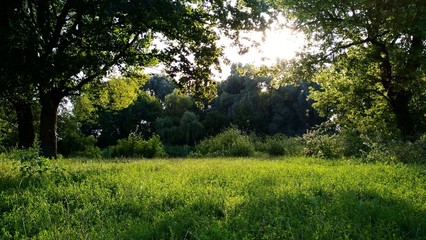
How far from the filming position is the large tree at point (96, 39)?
10.1 metres

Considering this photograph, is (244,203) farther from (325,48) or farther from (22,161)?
(325,48)

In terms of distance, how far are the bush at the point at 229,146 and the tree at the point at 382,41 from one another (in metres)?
7.24

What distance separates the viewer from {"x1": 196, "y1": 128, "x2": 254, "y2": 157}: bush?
881 inches

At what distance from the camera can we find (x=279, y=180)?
7.65 m

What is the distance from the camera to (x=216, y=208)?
5.31 metres

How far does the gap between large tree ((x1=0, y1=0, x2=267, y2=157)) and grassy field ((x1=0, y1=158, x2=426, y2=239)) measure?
3.87 m

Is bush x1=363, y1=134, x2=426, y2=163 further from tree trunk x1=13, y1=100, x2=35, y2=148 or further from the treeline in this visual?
the treeline

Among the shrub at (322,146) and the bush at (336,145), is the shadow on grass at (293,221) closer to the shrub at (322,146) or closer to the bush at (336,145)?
the bush at (336,145)

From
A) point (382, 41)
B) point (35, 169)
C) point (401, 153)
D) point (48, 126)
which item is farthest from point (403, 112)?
point (48, 126)

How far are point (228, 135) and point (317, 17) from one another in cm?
1212

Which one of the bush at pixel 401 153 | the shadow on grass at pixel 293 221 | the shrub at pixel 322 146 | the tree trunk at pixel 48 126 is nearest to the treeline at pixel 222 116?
the shrub at pixel 322 146

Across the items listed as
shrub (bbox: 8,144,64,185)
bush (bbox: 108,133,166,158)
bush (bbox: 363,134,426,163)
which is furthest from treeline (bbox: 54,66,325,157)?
shrub (bbox: 8,144,64,185)

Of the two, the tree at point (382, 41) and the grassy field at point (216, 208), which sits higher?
the tree at point (382, 41)

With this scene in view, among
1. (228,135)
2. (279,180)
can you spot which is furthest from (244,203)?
(228,135)
